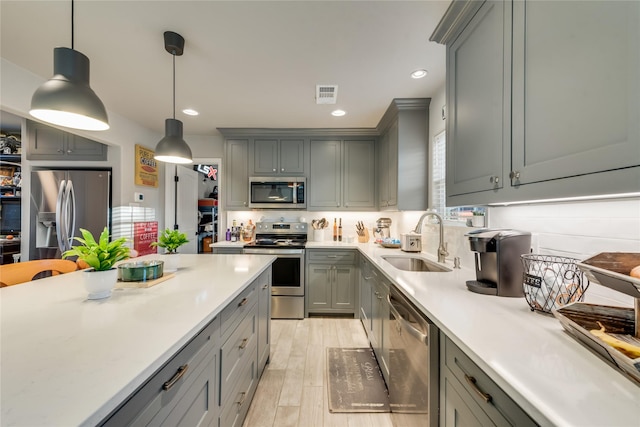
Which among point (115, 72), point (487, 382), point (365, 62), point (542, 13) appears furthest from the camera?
point (115, 72)

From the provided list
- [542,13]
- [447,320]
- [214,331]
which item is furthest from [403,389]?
[542,13]

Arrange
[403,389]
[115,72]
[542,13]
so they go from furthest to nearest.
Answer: [115,72], [403,389], [542,13]

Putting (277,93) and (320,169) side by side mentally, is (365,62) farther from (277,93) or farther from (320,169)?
(320,169)

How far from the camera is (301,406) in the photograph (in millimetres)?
1734

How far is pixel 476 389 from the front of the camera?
751mm

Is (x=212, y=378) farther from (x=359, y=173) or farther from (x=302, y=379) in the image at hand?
(x=359, y=173)

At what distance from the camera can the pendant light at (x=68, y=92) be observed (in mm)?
1043

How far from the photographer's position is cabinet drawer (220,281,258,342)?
1.22m

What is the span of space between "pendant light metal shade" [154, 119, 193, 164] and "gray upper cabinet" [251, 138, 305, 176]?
158cm

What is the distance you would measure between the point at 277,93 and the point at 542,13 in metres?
2.09

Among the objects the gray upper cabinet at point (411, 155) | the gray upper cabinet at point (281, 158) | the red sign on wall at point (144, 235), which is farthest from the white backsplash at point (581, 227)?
the red sign on wall at point (144, 235)

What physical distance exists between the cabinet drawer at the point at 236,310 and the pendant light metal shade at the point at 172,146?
1157 mm

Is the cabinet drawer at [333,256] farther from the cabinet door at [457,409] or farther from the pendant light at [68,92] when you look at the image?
the pendant light at [68,92]

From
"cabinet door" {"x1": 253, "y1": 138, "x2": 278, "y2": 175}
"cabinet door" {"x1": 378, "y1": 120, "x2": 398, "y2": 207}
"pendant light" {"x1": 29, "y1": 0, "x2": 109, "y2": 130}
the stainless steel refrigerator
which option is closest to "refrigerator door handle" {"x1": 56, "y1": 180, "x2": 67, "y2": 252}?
the stainless steel refrigerator
